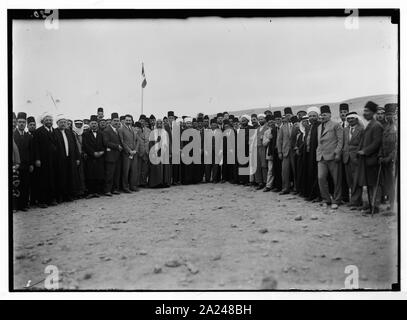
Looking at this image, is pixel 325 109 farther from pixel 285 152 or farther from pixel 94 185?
pixel 94 185

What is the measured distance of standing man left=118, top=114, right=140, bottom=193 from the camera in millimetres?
5277

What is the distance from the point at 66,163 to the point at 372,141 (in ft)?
12.9

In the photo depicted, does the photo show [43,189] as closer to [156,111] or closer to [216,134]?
[156,111]

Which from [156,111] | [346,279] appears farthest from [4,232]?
[346,279]

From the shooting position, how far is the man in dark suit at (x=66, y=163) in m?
5.03

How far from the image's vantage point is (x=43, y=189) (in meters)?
4.95

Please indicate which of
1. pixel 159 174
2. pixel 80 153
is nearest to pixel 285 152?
pixel 159 174

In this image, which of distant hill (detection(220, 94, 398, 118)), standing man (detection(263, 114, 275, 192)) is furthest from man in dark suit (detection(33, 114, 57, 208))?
standing man (detection(263, 114, 275, 192))

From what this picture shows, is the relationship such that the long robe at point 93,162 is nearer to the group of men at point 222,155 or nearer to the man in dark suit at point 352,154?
the group of men at point 222,155

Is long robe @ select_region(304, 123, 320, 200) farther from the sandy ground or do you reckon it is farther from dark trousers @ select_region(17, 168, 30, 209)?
dark trousers @ select_region(17, 168, 30, 209)

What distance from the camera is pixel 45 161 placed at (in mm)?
5082

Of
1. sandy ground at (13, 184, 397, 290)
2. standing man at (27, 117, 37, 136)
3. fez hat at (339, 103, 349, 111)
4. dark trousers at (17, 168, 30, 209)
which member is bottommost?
sandy ground at (13, 184, 397, 290)

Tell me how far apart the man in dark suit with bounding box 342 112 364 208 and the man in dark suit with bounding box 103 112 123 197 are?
294cm

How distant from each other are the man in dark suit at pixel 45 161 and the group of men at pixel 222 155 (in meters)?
0.01
